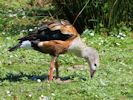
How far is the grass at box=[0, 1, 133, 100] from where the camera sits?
7.66m

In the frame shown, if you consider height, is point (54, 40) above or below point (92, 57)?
above

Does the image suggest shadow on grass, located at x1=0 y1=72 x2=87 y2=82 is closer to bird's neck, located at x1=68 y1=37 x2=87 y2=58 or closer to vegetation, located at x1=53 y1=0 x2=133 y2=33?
bird's neck, located at x1=68 y1=37 x2=87 y2=58

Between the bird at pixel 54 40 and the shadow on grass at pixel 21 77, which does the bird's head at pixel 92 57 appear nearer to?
the bird at pixel 54 40

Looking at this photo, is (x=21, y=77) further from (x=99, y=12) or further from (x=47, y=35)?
(x=99, y=12)

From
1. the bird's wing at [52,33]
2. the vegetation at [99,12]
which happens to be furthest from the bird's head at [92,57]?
the vegetation at [99,12]

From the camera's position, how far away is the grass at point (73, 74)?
766cm

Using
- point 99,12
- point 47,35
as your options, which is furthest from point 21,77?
point 99,12

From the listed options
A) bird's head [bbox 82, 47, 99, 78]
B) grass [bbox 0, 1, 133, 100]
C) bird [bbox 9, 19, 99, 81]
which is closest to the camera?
grass [bbox 0, 1, 133, 100]

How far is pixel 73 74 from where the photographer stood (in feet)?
29.3

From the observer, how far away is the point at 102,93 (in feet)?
25.2

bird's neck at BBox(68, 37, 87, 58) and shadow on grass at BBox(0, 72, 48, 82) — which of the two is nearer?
bird's neck at BBox(68, 37, 87, 58)

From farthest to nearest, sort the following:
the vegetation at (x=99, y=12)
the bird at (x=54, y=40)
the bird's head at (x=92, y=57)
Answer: the vegetation at (x=99, y=12)
the bird's head at (x=92, y=57)
the bird at (x=54, y=40)

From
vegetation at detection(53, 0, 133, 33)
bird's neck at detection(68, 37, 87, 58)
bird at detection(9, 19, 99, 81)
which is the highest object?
bird at detection(9, 19, 99, 81)

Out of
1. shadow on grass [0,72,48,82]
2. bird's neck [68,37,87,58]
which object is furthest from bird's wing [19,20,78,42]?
shadow on grass [0,72,48,82]
